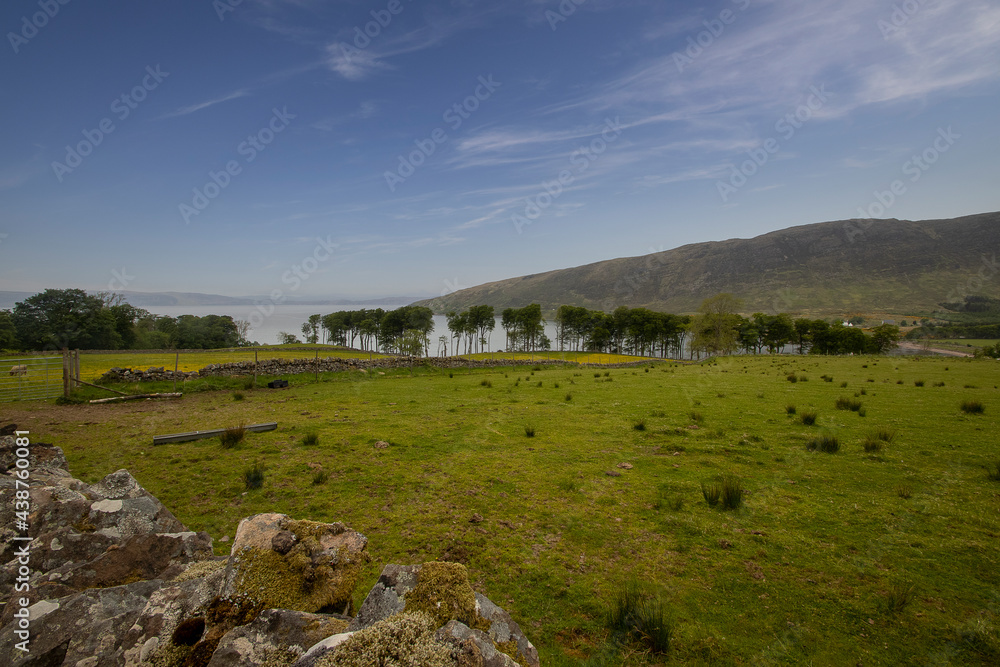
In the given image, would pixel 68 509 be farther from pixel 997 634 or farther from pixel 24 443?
pixel 997 634

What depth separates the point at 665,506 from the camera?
6.77 m

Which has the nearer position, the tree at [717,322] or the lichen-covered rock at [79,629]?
the lichen-covered rock at [79,629]

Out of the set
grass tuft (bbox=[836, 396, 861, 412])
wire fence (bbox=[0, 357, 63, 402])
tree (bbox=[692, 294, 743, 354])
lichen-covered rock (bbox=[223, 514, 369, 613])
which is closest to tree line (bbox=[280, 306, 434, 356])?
A: wire fence (bbox=[0, 357, 63, 402])

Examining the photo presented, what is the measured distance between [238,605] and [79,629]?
3.24 feet

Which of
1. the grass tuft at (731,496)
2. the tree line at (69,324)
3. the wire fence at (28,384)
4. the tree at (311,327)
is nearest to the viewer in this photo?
the grass tuft at (731,496)

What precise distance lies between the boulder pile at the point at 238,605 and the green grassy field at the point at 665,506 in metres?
1.83

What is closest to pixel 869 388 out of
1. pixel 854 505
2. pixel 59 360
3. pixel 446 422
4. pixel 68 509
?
pixel 854 505

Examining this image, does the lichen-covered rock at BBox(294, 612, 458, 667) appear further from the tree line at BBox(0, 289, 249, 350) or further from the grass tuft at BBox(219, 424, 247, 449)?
the tree line at BBox(0, 289, 249, 350)

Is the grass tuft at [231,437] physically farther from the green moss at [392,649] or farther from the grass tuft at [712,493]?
the grass tuft at [712,493]

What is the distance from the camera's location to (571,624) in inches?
165

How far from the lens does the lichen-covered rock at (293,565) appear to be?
2951mm

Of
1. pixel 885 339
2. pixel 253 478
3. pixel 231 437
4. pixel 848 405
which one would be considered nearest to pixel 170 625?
pixel 253 478

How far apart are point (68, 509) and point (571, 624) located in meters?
5.65

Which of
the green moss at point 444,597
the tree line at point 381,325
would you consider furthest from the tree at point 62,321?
the green moss at point 444,597
